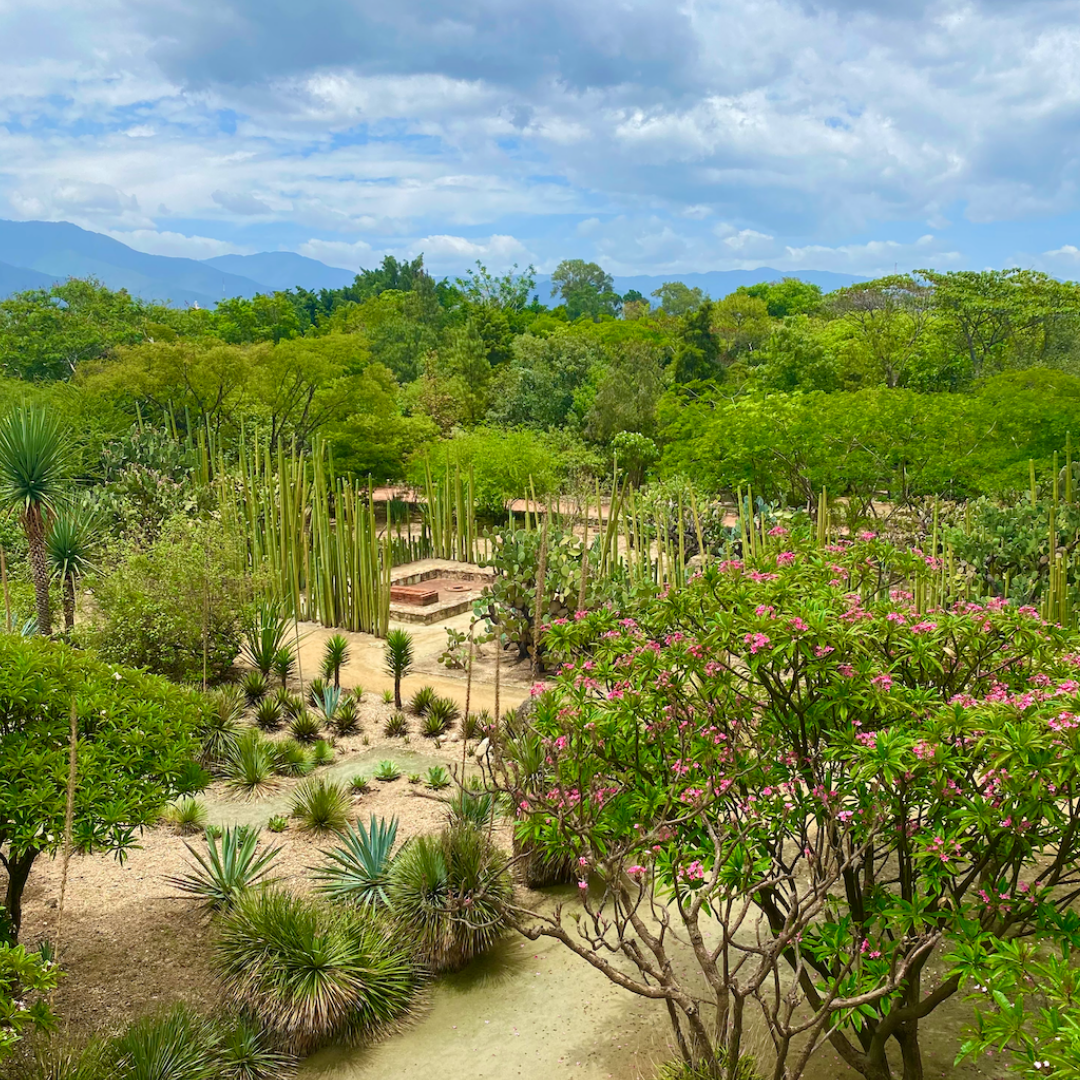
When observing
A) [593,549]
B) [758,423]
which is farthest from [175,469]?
[758,423]

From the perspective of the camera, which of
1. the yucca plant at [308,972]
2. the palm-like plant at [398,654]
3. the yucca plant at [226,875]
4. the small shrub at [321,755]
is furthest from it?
the palm-like plant at [398,654]

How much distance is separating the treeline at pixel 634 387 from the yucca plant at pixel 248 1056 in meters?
15.2

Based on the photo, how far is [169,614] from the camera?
1223 centimetres

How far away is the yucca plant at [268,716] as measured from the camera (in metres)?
11.1

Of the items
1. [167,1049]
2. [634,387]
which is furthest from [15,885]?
[634,387]

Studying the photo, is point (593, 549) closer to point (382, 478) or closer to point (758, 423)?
point (758, 423)

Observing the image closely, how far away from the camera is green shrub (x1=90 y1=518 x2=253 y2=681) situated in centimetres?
1204

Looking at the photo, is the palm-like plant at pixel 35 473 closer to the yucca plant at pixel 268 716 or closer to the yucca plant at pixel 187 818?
the yucca plant at pixel 268 716

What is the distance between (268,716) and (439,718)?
1969mm

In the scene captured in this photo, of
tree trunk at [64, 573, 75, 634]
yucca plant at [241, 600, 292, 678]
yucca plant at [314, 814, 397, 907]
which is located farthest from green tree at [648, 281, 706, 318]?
yucca plant at [314, 814, 397, 907]

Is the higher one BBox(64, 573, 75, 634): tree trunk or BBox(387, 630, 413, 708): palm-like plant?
BBox(64, 573, 75, 634): tree trunk

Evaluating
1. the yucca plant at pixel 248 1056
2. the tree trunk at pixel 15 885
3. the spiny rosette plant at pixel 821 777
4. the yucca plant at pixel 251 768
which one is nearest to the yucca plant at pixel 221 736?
the yucca plant at pixel 251 768

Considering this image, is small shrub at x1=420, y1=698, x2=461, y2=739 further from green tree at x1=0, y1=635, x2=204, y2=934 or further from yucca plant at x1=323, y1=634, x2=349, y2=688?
green tree at x1=0, y1=635, x2=204, y2=934

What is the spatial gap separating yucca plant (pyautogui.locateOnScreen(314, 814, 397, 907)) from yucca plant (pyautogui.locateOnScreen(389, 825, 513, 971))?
0.35 feet
